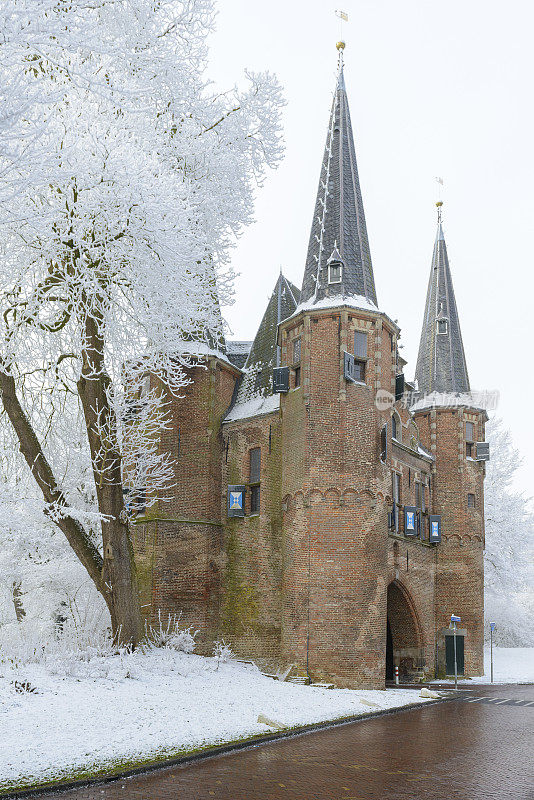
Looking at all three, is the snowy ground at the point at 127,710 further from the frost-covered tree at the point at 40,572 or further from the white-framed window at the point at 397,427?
the white-framed window at the point at 397,427

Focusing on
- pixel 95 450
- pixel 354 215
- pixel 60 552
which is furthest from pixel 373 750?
pixel 354 215

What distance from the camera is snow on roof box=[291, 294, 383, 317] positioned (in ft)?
77.1

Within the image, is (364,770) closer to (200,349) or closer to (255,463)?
(255,463)

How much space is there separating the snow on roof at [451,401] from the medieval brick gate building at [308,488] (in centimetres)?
531

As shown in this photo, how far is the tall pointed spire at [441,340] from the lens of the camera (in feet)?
113

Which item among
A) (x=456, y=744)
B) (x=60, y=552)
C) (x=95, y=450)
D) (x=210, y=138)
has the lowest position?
(x=456, y=744)

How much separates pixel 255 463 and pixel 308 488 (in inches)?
128

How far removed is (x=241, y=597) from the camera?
2380cm

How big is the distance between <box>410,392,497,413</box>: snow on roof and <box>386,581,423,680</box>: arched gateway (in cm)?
890

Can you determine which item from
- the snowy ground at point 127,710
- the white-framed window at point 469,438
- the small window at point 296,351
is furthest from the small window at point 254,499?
the white-framed window at point 469,438

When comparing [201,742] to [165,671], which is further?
[165,671]

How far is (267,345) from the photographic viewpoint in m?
27.3

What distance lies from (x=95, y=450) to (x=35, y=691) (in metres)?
5.43

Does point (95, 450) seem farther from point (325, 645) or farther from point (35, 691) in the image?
point (325, 645)
